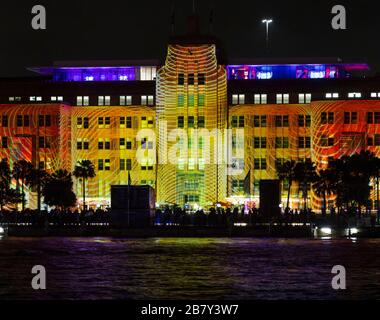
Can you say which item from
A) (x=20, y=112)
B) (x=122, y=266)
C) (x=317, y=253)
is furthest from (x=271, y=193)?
(x=20, y=112)

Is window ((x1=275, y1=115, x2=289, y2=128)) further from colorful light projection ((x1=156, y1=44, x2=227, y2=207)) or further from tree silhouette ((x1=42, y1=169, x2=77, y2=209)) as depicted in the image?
tree silhouette ((x1=42, y1=169, x2=77, y2=209))

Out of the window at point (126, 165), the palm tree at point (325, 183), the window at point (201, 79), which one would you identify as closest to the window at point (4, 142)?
the window at point (126, 165)

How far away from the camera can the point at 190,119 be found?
545 feet

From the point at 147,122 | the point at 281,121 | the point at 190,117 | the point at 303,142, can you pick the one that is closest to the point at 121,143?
the point at 147,122

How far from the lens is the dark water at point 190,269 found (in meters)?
38.5

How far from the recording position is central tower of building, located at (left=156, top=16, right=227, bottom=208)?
16288 centimetres

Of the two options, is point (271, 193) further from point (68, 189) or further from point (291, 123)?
point (291, 123)

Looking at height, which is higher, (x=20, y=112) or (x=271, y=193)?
(x=20, y=112)

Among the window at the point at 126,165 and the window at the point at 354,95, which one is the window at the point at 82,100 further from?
the window at the point at 354,95

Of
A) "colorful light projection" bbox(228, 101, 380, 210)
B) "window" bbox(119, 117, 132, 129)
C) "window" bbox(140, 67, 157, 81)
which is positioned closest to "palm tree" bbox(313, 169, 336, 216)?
"colorful light projection" bbox(228, 101, 380, 210)

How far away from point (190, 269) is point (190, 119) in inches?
4630

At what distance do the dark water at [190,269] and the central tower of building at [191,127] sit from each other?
89.0 m

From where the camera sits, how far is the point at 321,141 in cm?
16088
